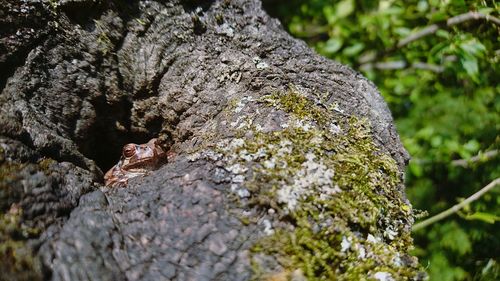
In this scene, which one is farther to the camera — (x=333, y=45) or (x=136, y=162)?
(x=333, y=45)

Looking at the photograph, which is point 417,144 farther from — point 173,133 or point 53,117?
point 53,117

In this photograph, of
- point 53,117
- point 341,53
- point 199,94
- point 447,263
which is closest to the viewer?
point 53,117

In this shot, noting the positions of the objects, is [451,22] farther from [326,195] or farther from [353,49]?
[326,195]

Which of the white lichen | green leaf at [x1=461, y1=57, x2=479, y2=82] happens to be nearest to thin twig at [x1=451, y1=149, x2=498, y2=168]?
green leaf at [x1=461, y1=57, x2=479, y2=82]

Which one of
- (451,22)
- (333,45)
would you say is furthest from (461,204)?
(333,45)

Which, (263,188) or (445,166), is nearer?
(263,188)

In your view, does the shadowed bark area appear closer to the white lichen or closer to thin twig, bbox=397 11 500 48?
the white lichen

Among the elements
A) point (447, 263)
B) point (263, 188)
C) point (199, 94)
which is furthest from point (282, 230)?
point (447, 263)

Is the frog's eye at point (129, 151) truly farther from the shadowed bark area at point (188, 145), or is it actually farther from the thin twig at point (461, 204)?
the thin twig at point (461, 204)
